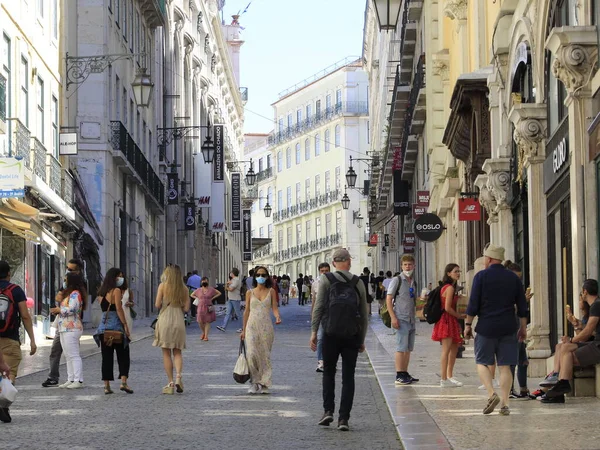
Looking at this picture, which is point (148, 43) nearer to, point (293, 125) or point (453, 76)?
point (453, 76)

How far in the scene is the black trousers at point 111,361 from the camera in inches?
668

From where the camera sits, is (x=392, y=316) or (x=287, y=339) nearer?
(x=392, y=316)

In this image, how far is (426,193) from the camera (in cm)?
4203

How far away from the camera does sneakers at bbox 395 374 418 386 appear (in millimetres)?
17328

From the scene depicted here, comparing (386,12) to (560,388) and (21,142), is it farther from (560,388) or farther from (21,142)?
(21,142)

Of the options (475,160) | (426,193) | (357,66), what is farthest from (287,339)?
(357,66)

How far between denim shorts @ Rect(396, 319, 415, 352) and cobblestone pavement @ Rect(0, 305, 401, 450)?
23.4 inches

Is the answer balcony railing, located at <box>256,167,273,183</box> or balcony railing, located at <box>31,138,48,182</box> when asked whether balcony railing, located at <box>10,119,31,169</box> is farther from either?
balcony railing, located at <box>256,167,273,183</box>

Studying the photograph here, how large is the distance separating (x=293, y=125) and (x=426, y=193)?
76.2m

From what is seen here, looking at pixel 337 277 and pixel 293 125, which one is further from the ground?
pixel 293 125

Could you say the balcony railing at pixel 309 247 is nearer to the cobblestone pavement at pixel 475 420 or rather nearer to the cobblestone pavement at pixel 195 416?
the cobblestone pavement at pixel 195 416

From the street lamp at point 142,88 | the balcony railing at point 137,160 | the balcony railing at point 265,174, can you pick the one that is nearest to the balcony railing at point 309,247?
the balcony railing at point 265,174

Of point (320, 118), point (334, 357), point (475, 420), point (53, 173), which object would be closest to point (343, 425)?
point (334, 357)

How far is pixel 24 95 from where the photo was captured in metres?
32.3
